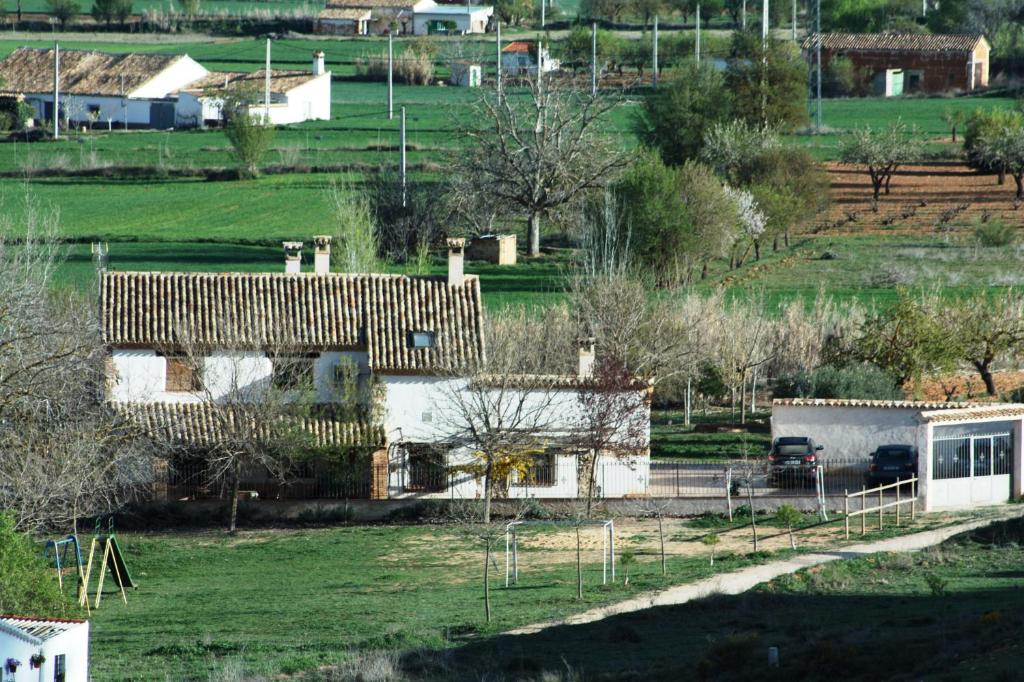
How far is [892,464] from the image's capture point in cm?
4456

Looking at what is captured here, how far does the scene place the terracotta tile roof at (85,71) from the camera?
373 ft

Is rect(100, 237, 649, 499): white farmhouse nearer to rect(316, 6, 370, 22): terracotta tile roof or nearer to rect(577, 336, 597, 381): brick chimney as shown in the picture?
rect(577, 336, 597, 381): brick chimney

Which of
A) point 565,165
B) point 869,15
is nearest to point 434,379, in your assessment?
point 565,165

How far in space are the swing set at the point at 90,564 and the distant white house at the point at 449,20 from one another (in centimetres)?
11147

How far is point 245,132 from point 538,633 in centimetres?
6641

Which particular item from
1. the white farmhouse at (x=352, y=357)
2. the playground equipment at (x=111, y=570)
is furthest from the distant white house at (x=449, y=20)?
the playground equipment at (x=111, y=570)

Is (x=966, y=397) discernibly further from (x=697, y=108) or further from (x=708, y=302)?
(x=697, y=108)

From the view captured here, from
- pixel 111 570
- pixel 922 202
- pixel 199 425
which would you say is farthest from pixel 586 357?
pixel 922 202

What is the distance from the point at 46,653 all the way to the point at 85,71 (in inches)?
3796

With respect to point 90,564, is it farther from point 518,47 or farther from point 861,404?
point 518,47

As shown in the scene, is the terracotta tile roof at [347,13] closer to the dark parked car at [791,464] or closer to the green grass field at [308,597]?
the dark parked car at [791,464]

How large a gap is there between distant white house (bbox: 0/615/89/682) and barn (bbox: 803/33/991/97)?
10520 centimetres

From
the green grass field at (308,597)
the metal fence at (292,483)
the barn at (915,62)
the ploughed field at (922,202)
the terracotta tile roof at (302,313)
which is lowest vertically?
the green grass field at (308,597)

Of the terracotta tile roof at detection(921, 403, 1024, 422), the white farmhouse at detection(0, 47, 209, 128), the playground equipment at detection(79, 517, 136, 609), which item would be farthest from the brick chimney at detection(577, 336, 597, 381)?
the white farmhouse at detection(0, 47, 209, 128)
